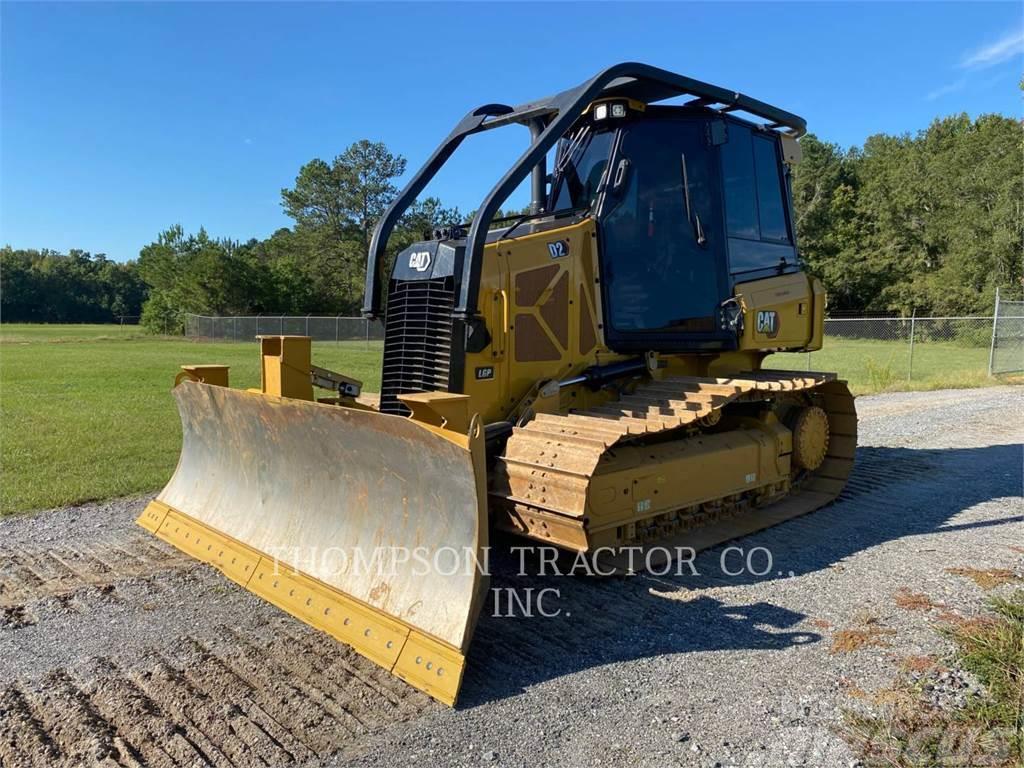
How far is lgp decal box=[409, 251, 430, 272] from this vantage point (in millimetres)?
5055

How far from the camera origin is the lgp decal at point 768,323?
21.0 feet

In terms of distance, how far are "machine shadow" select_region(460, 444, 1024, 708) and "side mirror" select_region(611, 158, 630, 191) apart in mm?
2730

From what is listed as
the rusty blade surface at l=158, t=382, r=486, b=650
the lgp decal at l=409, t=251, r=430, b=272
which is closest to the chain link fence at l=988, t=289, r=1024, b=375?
the lgp decal at l=409, t=251, r=430, b=272

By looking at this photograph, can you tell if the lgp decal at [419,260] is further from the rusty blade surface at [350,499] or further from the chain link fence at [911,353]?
the chain link fence at [911,353]

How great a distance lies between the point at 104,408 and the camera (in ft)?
39.3

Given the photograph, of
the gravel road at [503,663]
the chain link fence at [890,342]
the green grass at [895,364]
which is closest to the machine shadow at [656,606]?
the gravel road at [503,663]

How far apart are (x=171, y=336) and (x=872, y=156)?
53.6 m

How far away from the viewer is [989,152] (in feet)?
145

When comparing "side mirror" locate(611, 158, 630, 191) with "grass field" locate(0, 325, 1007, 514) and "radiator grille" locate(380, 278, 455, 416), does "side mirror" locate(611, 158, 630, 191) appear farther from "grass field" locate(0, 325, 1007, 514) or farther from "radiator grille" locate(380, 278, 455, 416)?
"grass field" locate(0, 325, 1007, 514)

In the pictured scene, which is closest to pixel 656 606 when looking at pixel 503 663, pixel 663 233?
pixel 503 663

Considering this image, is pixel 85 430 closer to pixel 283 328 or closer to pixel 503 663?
pixel 503 663

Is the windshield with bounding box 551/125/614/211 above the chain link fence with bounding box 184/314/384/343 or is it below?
above

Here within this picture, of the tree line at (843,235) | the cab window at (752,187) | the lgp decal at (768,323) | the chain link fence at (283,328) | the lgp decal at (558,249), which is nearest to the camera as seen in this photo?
the lgp decal at (558,249)

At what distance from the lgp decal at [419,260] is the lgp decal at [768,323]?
9.88ft
